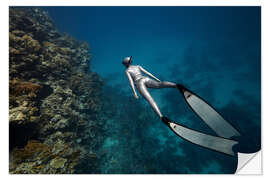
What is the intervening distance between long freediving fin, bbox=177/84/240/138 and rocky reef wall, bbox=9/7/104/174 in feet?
18.6

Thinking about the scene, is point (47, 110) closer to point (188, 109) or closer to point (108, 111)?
point (108, 111)

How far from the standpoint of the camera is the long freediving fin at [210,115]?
2604mm

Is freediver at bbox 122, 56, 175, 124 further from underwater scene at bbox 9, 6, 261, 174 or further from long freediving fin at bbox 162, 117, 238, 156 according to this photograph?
long freediving fin at bbox 162, 117, 238, 156

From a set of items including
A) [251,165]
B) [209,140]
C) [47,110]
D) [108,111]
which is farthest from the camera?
[108,111]

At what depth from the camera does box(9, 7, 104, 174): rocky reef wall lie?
14.9ft

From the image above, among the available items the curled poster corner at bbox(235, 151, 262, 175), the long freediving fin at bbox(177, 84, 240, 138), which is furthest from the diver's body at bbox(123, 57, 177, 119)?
the curled poster corner at bbox(235, 151, 262, 175)

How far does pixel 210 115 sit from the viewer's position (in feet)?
9.46

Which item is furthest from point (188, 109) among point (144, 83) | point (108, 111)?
point (144, 83)

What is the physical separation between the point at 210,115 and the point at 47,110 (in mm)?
7098

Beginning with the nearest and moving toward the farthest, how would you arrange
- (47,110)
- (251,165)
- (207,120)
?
(207,120) < (251,165) < (47,110)

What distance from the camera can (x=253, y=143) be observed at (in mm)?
9008

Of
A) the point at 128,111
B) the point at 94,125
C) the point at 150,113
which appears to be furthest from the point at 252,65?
the point at 94,125

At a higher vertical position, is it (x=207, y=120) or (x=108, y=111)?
(x=207, y=120)
